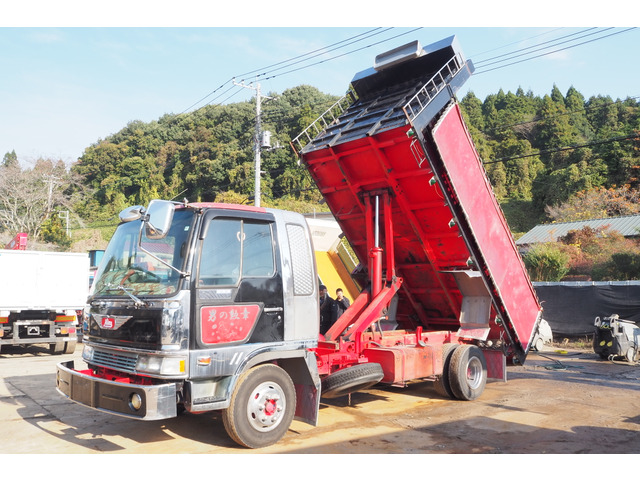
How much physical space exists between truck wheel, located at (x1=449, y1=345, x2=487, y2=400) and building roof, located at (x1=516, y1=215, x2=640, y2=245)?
2354cm

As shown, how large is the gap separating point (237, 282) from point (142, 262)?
0.97 metres

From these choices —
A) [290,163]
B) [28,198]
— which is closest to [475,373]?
[28,198]

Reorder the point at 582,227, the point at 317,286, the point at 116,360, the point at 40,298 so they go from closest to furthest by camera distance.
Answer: the point at 116,360 → the point at 317,286 → the point at 40,298 → the point at 582,227

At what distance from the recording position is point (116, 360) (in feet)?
16.2

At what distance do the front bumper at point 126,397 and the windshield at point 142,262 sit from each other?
0.84 m

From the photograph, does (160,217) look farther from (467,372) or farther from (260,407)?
(467,372)

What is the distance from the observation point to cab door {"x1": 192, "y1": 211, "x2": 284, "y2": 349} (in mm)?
4730

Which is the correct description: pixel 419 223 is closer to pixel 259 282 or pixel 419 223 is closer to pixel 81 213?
pixel 259 282

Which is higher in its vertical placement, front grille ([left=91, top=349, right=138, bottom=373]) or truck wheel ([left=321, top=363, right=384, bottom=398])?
front grille ([left=91, top=349, right=138, bottom=373])

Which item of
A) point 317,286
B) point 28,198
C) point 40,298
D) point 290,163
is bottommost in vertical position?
point 40,298

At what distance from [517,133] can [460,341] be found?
160ft

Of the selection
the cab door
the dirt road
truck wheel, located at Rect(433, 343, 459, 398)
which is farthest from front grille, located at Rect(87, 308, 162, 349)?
truck wheel, located at Rect(433, 343, 459, 398)

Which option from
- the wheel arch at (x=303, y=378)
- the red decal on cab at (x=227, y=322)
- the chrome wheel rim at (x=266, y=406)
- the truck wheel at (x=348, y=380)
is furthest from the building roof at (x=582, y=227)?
the red decal on cab at (x=227, y=322)

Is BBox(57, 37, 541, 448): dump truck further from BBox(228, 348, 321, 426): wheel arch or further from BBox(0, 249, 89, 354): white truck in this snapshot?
BBox(0, 249, 89, 354): white truck
